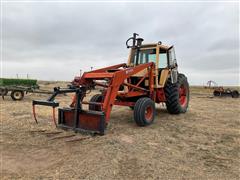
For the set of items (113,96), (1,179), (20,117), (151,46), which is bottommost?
(1,179)

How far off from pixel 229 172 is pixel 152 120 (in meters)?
2.99

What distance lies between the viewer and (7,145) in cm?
510

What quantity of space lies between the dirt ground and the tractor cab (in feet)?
5.38

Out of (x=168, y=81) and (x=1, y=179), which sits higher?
(x=168, y=81)

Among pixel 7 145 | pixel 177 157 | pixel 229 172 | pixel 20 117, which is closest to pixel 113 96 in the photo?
pixel 177 157

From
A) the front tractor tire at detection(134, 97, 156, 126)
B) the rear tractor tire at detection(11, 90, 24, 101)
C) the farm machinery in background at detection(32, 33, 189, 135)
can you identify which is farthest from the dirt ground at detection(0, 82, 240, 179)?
the rear tractor tire at detection(11, 90, 24, 101)

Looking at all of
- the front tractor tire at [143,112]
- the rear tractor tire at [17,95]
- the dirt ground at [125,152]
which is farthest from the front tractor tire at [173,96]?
the rear tractor tire at [17,95]

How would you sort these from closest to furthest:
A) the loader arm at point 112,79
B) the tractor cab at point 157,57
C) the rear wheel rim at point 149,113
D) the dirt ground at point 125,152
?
the dirt ground at point 125,152, the loader arm at point 112,79, the rear wheel rim at point 149,113, the tractor cab at point 157,57

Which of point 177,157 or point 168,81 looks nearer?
point 177,157

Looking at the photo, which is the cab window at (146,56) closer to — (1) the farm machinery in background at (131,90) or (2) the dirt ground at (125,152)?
(1) the farm machinery in background at (131,90)

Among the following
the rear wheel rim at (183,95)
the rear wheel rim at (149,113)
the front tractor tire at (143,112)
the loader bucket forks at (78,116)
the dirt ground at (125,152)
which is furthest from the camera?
the rear wheel rim at (183,95)

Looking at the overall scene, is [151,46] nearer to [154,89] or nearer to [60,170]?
[154,89]

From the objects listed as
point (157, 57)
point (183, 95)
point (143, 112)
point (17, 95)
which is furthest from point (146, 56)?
point (17, 95)

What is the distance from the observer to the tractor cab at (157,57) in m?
7.79
